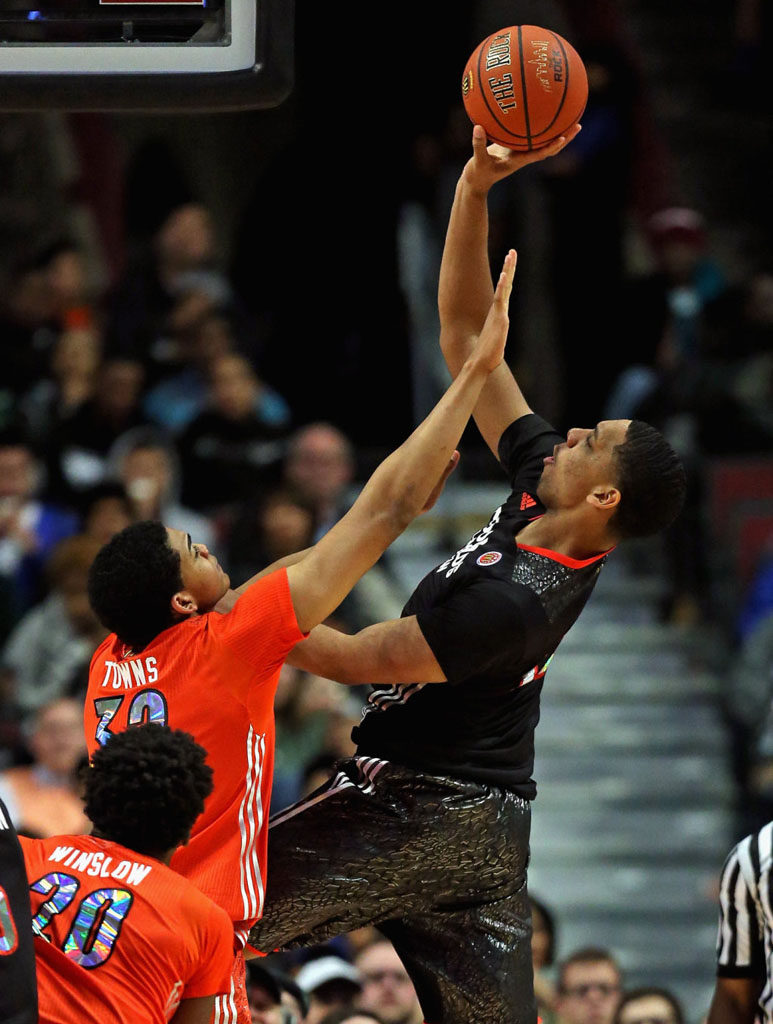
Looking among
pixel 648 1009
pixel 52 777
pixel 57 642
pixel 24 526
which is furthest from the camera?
pixel 24 526

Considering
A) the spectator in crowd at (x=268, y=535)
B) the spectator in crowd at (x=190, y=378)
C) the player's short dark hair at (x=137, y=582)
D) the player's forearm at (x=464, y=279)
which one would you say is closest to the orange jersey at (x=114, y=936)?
the player's short dark hair at (x=137, y=582)

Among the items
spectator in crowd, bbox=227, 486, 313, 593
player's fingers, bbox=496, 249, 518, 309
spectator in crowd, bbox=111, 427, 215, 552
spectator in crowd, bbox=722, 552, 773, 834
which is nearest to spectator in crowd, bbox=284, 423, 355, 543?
spectator in crowd, bbox=227, 486, 313, 593

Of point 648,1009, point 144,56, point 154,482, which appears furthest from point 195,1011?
point 154,482

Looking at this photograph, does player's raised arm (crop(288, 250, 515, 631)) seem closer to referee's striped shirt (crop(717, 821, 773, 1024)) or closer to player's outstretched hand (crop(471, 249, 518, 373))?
player's outstretched hand (crop(471, 249, 518, 373))

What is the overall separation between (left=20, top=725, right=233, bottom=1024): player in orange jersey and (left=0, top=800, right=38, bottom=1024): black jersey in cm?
12

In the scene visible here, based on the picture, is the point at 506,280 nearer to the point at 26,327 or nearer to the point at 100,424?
the point at 100,424

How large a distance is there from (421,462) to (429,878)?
1.07m

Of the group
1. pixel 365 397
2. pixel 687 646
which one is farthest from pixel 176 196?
pixel 687 646

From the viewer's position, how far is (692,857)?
896 cm

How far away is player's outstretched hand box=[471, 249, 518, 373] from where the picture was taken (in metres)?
4.24

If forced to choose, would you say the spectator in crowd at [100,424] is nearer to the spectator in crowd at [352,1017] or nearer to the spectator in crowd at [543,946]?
the spectator in crowd at [543,946]

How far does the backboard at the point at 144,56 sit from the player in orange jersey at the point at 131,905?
155 centimetres

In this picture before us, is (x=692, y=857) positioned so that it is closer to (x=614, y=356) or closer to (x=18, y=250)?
(x=614, y=356)

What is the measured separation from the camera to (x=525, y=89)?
450 centimetres
